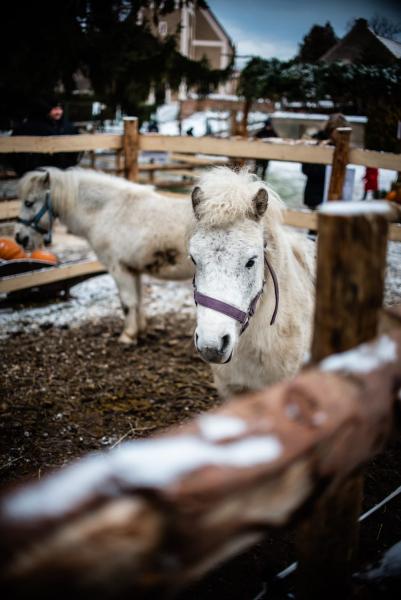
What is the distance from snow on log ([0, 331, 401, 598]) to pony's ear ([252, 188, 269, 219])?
1451 millimetres

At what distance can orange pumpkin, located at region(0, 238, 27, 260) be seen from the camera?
5.29 m

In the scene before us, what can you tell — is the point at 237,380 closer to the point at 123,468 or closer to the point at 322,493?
the point at 322,493

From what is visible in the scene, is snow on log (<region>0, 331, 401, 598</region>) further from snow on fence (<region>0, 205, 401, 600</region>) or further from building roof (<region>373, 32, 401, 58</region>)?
building roof (<region>373, 32, 401, 58</region>)

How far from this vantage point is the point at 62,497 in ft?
1.86

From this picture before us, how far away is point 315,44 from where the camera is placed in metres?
13.6

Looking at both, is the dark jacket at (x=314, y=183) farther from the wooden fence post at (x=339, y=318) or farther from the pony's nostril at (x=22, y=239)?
the wooden fence post at (x=339, y=318)

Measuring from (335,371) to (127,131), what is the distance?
4.95 metres

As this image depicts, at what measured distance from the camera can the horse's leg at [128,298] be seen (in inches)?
177

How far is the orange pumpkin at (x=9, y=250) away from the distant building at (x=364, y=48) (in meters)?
6.44

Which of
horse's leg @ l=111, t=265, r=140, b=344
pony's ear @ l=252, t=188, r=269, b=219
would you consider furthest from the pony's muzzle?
horse's leg @ l=111, t=265, r=140, b=344

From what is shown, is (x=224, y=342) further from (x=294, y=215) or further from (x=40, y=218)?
(x=40, y=218)

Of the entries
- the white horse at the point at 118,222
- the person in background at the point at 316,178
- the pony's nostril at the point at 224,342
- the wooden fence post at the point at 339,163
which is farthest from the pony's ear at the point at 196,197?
the person in background at the point at 316,178

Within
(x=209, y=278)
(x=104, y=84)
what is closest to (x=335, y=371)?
(x=209, y=278)

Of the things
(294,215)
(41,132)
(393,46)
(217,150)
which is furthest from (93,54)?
(393,46)
